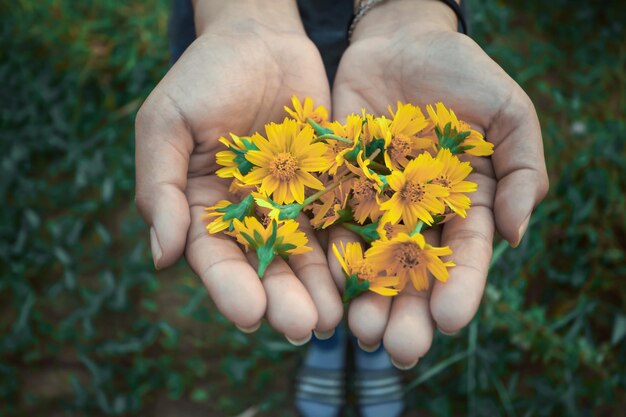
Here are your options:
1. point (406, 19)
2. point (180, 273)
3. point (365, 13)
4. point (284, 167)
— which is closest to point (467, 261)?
point (284, 167)

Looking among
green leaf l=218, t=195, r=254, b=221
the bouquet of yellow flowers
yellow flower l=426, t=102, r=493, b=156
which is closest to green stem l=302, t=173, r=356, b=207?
the bouquet of yellow flowers

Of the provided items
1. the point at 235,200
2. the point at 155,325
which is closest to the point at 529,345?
the point at 235,200

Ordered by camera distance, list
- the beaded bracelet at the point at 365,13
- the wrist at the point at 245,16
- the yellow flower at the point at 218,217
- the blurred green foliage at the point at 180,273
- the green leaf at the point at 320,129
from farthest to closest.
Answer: the blurred green foliage at the point at 180,273, the beaded bracelet at the point at 365,13, the wrist at the point at 245,16, the green leaf at the point at 320,129, the yellow flower at the point at 218,217

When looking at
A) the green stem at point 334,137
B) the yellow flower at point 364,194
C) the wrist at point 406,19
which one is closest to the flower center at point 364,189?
the yellow flower at point 364,194

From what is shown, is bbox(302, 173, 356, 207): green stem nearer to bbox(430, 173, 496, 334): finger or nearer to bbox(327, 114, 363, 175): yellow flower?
bbox(327, 114, 363, 175): yellow flower

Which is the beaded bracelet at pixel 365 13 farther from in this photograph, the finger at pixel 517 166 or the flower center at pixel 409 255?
the flower center at pixel 409 255

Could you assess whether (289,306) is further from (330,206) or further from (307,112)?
(307,112)
